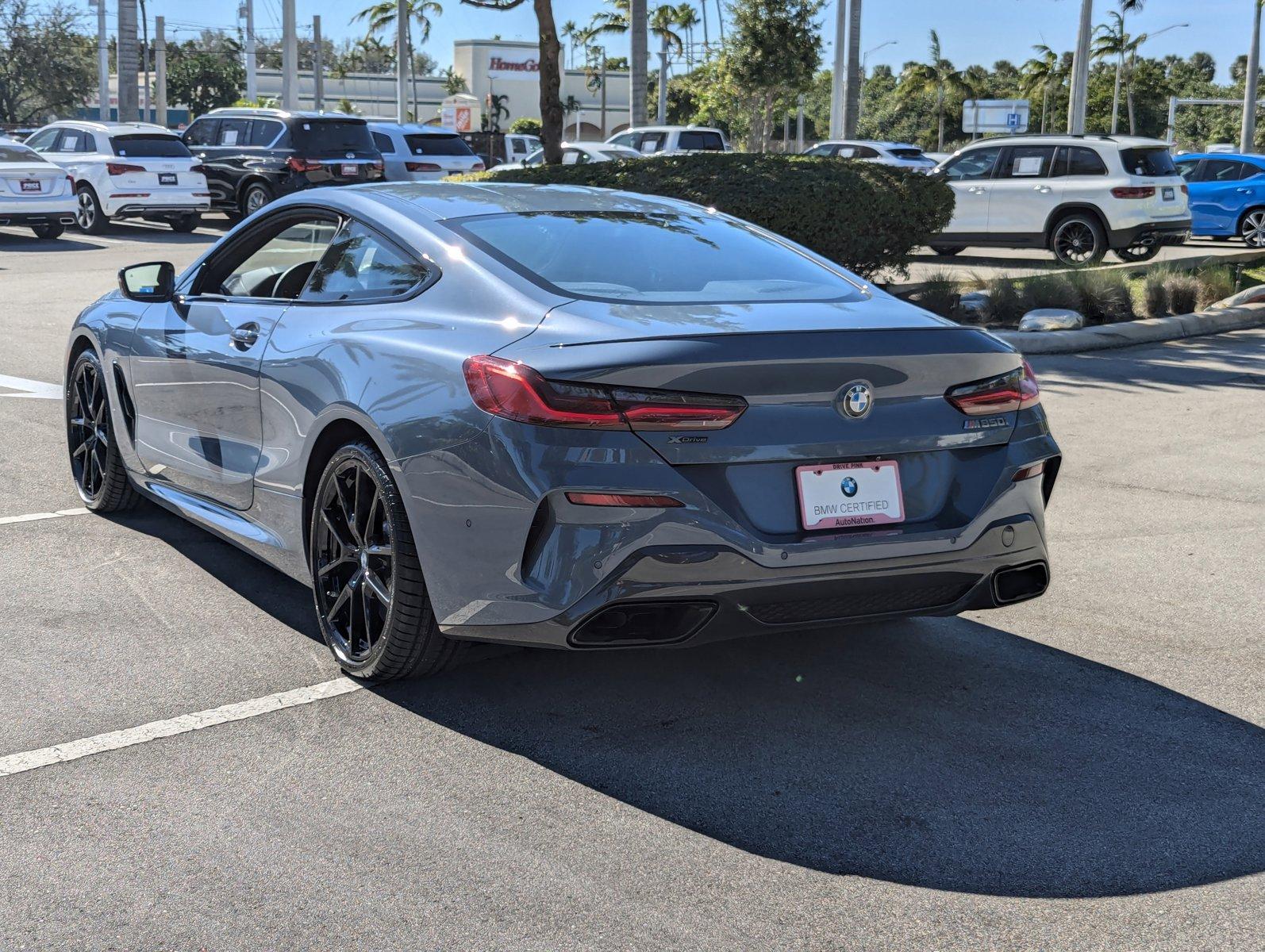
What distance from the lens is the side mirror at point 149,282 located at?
5.93 meters

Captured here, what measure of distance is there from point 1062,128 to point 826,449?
10063 centimetres

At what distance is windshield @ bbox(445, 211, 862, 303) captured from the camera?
449 centimetres

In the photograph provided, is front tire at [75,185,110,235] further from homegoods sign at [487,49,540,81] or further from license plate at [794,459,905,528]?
homegoods sign at [487,49,540,81]

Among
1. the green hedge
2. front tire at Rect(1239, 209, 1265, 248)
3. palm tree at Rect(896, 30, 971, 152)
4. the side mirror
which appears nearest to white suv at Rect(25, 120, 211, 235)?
the green hedge

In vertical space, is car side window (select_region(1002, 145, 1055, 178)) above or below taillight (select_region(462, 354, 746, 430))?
above

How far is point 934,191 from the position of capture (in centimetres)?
1467

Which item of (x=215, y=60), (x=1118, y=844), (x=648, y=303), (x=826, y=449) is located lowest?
(x=1118, y=844)

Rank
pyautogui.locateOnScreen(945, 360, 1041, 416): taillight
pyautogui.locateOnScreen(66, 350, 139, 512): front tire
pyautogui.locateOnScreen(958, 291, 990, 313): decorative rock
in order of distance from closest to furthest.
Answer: pyautogui.locateOnScreen(945, 360, 1041, 416): taillight
pyautogui.locateOnScreen(66, 350, 139, 512): front tire
pyautogui.locateOnScreen(958, 291, 990, 313): decorative rock

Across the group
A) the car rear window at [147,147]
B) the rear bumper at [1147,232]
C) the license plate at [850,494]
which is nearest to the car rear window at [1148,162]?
the rear bumper at [1147,232]

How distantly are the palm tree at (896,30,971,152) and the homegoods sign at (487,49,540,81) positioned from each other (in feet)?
77.0

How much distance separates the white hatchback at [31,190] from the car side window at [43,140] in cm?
225

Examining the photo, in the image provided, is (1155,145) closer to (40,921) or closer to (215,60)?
(40,921)

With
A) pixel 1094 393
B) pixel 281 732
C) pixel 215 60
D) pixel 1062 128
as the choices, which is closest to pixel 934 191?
pixel 1094 393

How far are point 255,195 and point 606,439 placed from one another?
22.8 meters
